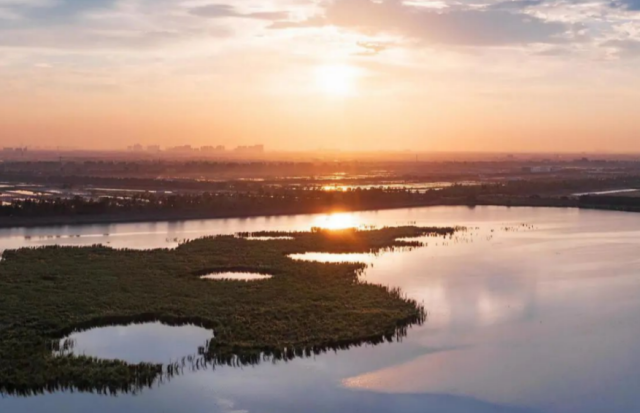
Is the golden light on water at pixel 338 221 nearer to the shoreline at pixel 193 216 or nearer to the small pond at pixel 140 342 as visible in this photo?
the shoreline at pixel 193 216

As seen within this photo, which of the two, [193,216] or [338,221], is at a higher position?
[193,216]

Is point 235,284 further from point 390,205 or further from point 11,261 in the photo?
point 390,205


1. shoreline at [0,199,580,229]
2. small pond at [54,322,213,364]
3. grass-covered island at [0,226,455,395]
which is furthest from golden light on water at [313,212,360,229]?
small pond at [54,322,213,364]

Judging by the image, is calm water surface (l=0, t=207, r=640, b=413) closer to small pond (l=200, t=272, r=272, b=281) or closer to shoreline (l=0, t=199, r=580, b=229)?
small pond (l=200, t=272, r=272, b=281)

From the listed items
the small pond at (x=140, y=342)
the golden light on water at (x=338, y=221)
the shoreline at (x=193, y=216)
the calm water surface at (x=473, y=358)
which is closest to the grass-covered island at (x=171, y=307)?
the small pond at (x=140, y=342)

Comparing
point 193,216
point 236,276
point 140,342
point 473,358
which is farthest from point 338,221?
point 473,358

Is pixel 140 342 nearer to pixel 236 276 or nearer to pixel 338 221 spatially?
pixel 236 276
